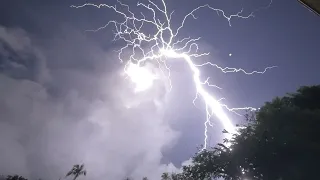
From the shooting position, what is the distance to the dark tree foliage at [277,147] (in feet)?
62.2

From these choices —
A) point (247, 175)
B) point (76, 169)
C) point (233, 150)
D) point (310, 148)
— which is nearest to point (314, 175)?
point (310, 148)

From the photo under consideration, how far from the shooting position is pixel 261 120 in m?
22.0

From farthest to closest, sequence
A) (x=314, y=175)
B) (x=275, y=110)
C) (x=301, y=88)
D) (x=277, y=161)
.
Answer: (x=301, y=88)
(x=275, y=110)
(x=277, y=161)
(x=314, y=175)

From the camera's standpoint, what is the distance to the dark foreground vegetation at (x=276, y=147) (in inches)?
747

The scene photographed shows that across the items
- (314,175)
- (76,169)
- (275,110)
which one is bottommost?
(314,175)

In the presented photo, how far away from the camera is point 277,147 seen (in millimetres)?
19609

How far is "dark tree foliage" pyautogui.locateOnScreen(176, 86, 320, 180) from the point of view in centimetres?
1895

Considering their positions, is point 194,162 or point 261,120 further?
point 194,162

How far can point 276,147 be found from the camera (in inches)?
773

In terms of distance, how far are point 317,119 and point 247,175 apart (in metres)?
7.69

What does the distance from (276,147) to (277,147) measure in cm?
8

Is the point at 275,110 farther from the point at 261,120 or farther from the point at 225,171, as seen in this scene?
the point at 225,171

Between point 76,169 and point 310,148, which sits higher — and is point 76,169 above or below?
above

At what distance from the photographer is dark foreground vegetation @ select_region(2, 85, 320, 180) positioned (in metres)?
19.0
